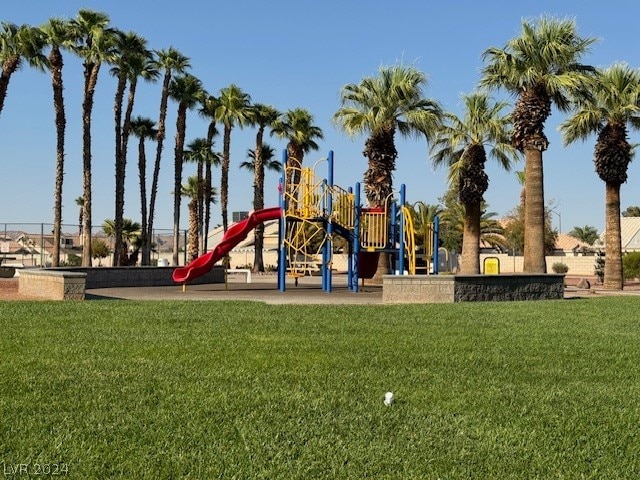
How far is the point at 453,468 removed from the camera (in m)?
4.78

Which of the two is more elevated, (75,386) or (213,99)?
(213,99)

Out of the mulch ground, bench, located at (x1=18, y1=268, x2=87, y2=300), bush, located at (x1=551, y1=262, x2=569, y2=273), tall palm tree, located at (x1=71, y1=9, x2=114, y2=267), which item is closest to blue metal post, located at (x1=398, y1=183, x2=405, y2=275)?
bench, located at (x1=18, y1=268, x2=87, y2=300)

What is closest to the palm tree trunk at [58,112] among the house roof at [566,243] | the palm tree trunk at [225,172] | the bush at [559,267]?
the palm tree trunk at [225,172]

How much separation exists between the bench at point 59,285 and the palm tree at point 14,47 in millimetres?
16252

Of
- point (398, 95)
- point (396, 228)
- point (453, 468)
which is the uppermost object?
point (398, 95)

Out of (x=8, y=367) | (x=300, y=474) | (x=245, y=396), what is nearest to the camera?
(x=300, y=474)

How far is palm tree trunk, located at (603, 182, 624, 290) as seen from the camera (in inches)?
1130

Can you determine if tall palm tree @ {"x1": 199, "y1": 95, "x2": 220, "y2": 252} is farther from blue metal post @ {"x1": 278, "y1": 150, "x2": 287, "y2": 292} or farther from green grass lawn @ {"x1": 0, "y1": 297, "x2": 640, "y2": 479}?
green grass lawn @ {"x1": 0, "y1": 297, "x2": 640, "y2": 479}

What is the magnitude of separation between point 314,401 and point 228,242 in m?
16.3

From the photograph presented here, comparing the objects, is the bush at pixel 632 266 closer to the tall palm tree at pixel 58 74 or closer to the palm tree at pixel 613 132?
the palm tree at pixel 613 132

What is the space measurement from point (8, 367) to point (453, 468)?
483cm

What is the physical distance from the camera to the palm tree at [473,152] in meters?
32.0

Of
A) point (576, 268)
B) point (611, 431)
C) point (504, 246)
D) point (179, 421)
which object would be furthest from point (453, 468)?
point (504, 246)

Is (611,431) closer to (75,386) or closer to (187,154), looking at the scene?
(75,386)
